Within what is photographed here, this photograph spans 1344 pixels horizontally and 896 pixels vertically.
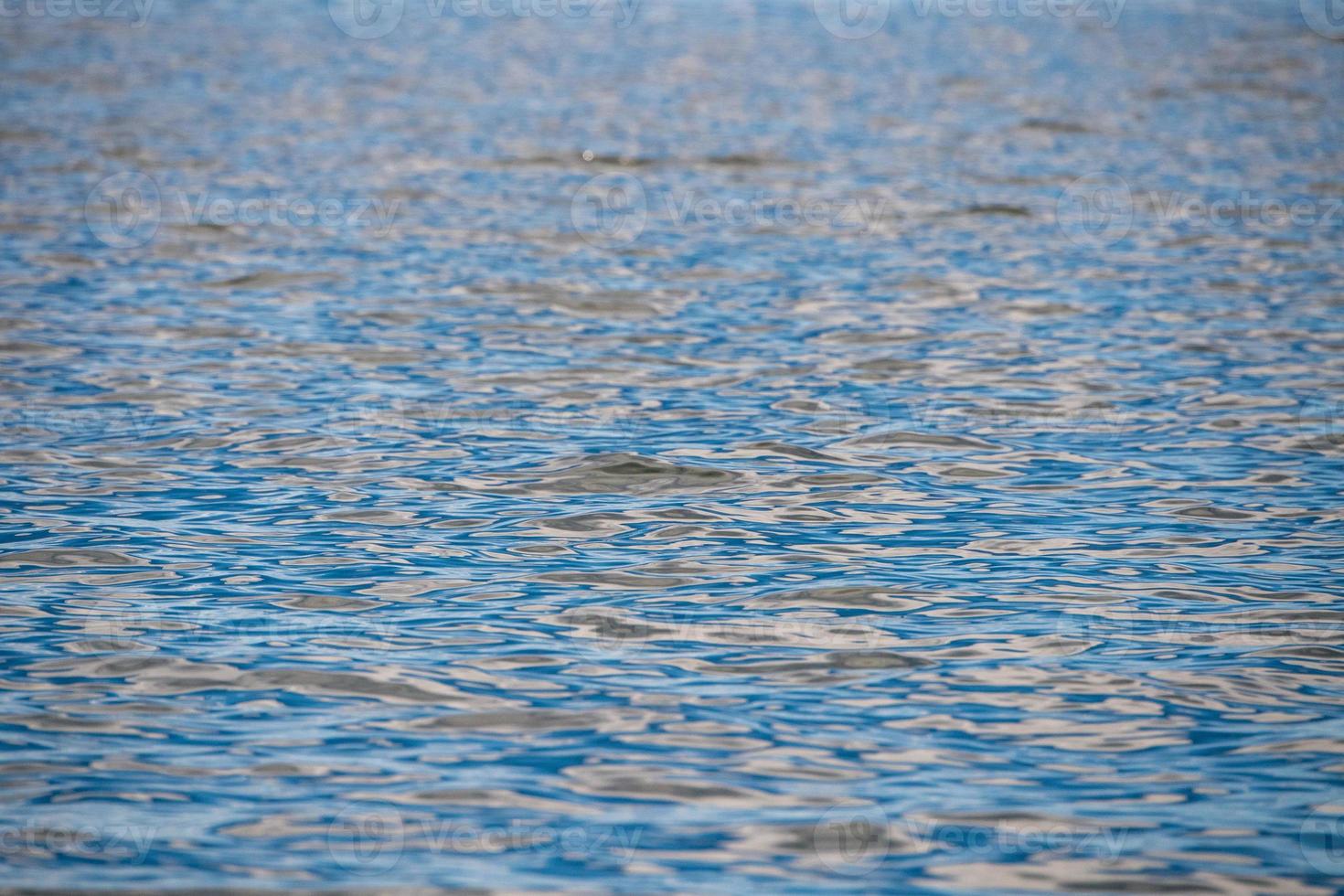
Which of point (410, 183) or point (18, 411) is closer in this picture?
point (18, 411)

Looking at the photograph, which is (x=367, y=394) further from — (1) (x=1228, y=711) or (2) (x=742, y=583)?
(1) (x=1228, y=711)

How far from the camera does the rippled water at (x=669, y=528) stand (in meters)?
9.98

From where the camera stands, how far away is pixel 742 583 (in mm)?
14289

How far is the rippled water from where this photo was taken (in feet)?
32.8

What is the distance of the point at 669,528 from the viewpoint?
15.9 meters

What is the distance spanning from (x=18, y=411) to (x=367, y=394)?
13.1 feet

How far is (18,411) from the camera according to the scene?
790 inches

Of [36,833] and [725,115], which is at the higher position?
[725,115]

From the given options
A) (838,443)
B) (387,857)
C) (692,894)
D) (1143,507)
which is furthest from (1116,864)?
(838,443)

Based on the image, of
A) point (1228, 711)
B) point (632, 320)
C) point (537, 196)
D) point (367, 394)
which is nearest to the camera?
point (1228, 711)

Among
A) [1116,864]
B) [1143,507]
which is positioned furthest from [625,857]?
[1143,507]

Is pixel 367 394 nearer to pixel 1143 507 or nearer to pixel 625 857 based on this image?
pixel 1143 507

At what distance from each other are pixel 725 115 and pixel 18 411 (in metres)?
34.9

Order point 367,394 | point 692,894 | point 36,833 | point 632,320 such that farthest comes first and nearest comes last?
1. point 632,320
2. point 367,394
3. point 36,833
4. point 692,894
